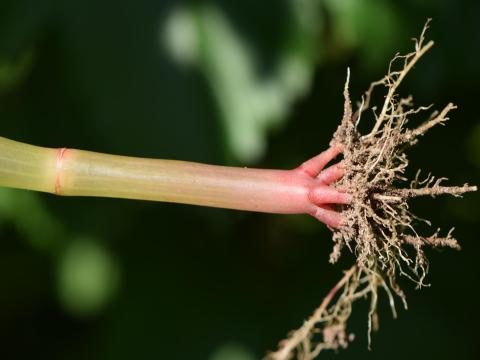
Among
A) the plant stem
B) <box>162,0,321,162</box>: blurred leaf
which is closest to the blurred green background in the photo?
<box>162,0,321,162</box>: blurred leaf

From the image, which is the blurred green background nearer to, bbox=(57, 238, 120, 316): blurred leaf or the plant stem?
bbox=(57, 238, 120, 316): blurred leaf

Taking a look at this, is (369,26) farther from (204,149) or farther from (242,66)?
(204,149)

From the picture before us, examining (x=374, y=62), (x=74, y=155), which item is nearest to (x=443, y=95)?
(x=374, y=62)

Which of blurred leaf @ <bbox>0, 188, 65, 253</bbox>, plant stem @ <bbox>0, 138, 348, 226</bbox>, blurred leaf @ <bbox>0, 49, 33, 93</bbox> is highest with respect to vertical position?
blurred leaf @ <bbox>0, 49, 33, 93</bbox>

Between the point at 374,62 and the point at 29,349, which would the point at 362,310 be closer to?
the point at 374,62

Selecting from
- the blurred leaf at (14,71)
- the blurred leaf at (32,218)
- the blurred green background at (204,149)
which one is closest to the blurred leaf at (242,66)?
the blurred green background at (204,149)

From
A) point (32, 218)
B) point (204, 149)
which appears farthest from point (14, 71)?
point (204, 149)
